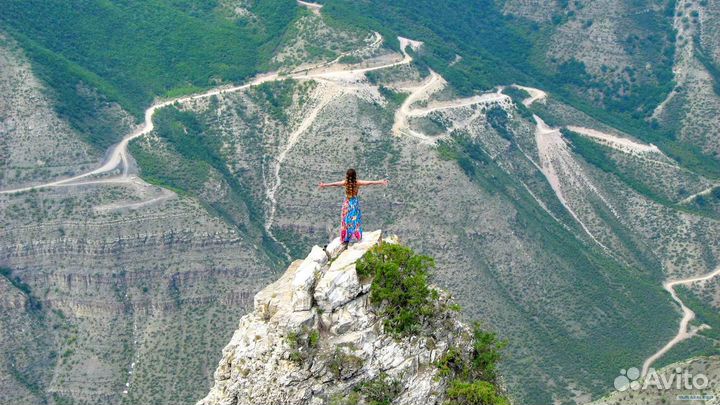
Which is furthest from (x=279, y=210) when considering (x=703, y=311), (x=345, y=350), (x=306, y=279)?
(x=345, y=350)

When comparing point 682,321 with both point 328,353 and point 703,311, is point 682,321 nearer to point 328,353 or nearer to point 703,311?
point 703,311

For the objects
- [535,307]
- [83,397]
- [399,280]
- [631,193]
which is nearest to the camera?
[399,280]

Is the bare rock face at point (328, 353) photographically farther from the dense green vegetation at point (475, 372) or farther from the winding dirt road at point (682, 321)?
the winding dirt road at point (682, 321)

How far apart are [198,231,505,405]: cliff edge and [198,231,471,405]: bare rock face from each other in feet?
0.18

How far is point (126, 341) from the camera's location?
151m

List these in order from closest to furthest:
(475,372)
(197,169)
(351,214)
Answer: (475,372), (351,214), (197,169)

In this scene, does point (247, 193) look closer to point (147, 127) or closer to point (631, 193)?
point (147, 127)

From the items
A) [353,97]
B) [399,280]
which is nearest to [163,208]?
[353,97]

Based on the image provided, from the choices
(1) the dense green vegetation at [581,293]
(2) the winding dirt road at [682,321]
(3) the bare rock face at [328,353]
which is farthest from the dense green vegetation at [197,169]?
(3) the bare rock face at [328,353]

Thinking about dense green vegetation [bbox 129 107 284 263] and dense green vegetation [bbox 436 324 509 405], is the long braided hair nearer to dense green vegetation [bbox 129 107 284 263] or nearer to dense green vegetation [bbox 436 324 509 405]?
dense green vegetation [bbox 436 324 509 405]

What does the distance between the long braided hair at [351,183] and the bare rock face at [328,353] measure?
4426 millimetres

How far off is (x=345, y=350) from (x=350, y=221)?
9.17 meters

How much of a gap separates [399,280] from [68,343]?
75143mm

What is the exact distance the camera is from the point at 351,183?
86.6 m
